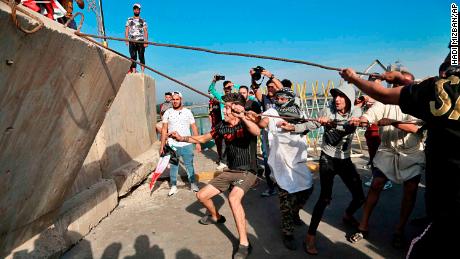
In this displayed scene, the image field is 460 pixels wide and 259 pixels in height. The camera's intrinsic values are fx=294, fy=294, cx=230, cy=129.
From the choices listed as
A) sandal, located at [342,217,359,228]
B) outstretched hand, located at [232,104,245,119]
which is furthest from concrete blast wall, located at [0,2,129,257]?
sandal, located at [342,217,359,228]

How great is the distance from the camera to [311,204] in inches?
177

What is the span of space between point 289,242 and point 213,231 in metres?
1.00

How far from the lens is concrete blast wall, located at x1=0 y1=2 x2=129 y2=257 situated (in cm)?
157

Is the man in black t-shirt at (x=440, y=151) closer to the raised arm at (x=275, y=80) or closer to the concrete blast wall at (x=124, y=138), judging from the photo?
the raised arm at (x=275, y=80)

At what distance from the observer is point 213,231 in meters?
3.75

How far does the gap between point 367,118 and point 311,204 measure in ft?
5.99

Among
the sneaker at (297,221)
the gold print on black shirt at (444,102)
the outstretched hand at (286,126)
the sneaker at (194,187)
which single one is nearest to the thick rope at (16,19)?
the gold print on black shirt at (444,102)

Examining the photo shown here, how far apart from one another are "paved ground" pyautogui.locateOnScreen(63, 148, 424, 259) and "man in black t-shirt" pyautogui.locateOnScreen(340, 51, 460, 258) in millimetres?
1528

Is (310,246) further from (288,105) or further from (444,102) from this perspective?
(444,102)

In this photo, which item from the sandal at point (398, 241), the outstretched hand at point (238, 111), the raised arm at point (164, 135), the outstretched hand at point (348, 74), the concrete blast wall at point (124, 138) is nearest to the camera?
the outstretched hand at point (348, 74)

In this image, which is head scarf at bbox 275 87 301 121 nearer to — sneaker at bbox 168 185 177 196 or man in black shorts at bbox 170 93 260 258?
man in black shorts at bbox 170 93 260 258

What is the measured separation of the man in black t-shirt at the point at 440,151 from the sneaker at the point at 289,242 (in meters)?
1.59

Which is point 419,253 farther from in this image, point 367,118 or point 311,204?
point 311,204

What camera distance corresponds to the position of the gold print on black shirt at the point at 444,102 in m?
1.48
